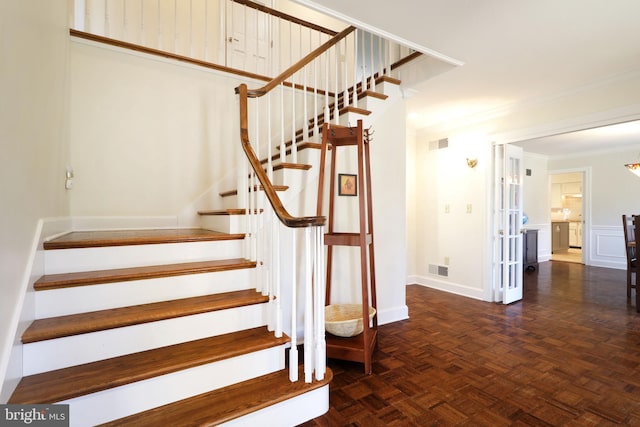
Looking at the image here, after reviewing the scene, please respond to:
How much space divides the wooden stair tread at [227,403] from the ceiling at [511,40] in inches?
85.4

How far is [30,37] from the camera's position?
1.43 meters

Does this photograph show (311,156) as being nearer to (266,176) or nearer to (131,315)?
(266,176)

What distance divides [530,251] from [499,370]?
4476mm

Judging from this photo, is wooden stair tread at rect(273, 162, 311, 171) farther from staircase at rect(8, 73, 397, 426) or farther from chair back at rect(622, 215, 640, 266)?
chair back at rect(622, 215, 640, 266)

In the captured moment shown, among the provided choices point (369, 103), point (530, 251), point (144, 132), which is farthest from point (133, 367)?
point (530, 251)

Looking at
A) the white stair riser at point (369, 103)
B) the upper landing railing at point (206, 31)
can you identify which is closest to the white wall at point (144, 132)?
the upper landing railing at point (206, 31)

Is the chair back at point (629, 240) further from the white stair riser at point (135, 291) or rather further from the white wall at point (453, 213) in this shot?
the white stair riser at point (135, 291)

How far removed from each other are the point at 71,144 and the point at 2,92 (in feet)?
5.50

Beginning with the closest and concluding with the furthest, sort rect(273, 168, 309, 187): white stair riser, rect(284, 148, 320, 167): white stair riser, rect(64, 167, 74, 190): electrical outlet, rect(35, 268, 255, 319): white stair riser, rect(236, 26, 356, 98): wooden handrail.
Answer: rect(35, 268, 255, 319): white stair riser
rect(236, 26, 356, 98): wooden handrail
rect(64, 167, 74, 190): electrical outlet
rect(273, 168, 309, 187): white stair riser
rect(284, 148, 320, 167): white stair riser

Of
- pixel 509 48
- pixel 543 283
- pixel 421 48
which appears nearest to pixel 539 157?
pixel 543 283

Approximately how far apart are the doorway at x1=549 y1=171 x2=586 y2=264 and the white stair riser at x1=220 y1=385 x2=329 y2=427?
25.6 feet

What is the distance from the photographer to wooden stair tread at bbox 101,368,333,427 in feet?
4.20

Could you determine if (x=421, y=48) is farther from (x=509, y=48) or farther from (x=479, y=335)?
(x=479, y=335)

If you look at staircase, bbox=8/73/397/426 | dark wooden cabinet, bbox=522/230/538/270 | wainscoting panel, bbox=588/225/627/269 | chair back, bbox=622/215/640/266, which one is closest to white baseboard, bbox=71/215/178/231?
staircase, bbox=8/73/397/426
